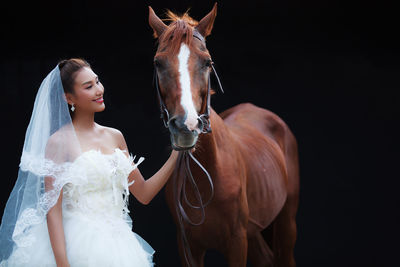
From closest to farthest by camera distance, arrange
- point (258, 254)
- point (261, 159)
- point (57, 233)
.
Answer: point (57, 233) < point (261, 159) < point (258, 254)

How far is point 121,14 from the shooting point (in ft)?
15.2

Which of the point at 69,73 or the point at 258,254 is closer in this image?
the point at 69,73

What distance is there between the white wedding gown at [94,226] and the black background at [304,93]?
8.27 feet

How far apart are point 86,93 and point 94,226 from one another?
1.91 ft

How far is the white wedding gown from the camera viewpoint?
2127 mm

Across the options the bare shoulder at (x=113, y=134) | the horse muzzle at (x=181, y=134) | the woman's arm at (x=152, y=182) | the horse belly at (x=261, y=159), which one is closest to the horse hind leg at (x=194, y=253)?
the horse belly at (x=261, y=159)

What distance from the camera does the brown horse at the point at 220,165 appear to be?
7.49 ft

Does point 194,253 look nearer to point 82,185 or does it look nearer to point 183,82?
point 82,185

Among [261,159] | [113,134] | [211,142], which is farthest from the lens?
[261,159]

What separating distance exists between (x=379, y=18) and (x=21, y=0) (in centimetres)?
319

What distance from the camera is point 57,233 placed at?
208 centimetres

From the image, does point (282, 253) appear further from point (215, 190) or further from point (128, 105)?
point (128, 105)

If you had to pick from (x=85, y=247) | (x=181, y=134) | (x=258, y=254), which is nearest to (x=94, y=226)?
(x=85, y=247)

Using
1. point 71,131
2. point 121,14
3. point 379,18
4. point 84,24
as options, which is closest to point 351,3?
point 379,18
